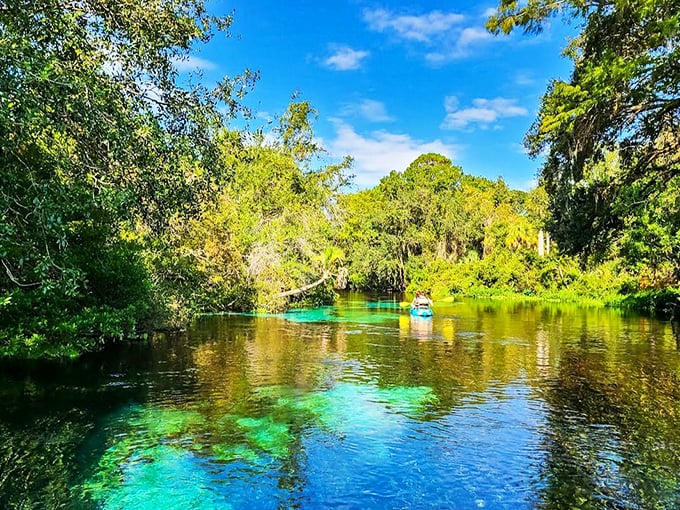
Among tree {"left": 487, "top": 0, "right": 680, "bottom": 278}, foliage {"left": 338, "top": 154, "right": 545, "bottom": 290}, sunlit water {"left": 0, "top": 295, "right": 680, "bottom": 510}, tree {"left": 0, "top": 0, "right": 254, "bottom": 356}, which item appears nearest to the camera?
tree {"left": 0, "top": 0, "right": 254, "bottom": 356}

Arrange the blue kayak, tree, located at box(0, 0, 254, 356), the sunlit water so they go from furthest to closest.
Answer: the blue kayak → the sunlit water → tree, located at box(0, 0, 254, 356)

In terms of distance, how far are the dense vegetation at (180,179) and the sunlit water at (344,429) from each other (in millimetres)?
2234

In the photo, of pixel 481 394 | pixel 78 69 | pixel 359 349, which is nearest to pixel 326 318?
pixel 359 349

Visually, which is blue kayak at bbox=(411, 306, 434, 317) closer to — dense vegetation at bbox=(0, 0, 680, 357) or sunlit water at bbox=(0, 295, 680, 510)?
dense vegetation at bbox=(0, 0, 680, 357)

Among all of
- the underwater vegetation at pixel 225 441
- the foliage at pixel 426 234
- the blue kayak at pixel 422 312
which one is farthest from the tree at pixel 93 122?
the foliage at pixel 426 234

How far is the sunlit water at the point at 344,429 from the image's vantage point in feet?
24.5

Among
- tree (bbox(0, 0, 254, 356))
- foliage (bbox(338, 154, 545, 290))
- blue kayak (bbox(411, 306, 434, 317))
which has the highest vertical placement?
foliage (bbox(338, 154, 545, 290))

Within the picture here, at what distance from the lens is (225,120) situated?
360 inches

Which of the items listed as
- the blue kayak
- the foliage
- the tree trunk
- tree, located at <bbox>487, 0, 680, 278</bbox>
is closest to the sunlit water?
tree, located at <bbox>487, 0, 680, 278</bbox>

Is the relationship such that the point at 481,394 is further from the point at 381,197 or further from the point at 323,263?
the point at 381,197

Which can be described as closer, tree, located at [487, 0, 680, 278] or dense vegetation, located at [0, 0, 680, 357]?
dense vegetation, located at [0, 0, 680, 357]

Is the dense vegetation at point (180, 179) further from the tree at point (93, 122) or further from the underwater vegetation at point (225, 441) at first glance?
the underwater vegetation at point (225, 441)

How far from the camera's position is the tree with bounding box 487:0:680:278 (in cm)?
1261

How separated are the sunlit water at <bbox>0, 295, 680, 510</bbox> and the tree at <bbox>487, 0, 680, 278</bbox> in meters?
5.11
